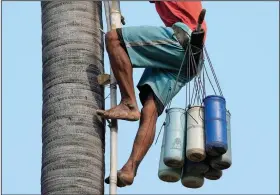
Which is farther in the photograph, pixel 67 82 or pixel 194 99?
pixel 194 99

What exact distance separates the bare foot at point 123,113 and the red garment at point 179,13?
88 cm

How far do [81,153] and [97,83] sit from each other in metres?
0.61

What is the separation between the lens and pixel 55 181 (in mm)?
5543

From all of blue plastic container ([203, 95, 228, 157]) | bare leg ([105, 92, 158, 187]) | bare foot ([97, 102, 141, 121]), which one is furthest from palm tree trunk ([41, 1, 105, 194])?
blue plastic container ([203, 95, 228, 157])

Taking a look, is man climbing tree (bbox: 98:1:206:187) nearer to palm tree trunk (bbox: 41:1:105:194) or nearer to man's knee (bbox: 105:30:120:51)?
man's knee (bbox: 105:30:120:51)

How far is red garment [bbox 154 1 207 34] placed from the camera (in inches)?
259

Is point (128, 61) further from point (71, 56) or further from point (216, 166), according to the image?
point (216, 166)

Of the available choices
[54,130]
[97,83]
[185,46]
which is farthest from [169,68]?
[54,130]

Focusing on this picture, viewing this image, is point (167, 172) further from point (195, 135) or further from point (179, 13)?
point (179, 13)

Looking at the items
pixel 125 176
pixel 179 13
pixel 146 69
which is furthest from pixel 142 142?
pixel 179 13

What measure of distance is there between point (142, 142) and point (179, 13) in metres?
1.13

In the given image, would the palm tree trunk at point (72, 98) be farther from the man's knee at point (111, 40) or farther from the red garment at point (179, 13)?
the red garment at point (179, 13)

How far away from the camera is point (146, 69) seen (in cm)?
638

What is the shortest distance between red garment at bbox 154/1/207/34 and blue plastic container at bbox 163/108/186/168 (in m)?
0.75
